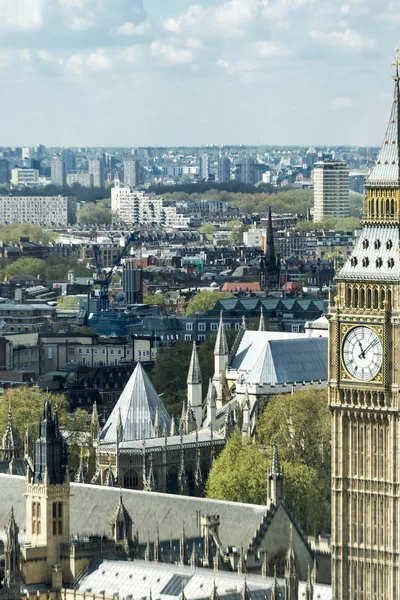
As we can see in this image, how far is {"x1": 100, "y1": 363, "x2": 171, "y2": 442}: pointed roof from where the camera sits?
125m

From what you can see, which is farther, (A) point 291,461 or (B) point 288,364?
(B) point 288,364

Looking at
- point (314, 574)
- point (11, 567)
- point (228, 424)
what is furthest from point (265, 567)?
point (228, 424)

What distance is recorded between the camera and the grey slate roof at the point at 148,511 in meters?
97.5

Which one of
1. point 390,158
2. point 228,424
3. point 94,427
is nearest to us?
point 390,158

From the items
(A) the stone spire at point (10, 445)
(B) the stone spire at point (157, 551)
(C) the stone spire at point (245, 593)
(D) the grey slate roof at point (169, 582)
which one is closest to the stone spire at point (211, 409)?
(A) the stone spire at point (10, 445)

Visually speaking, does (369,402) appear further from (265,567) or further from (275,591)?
(265,567)

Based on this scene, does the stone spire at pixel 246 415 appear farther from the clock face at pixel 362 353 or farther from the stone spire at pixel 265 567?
the clock face at pixel 362 353

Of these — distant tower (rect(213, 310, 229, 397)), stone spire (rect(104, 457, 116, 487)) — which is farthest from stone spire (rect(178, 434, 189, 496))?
distant tower (rect(213, 310, 229, 397))

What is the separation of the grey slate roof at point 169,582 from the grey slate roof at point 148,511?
25.9 ft

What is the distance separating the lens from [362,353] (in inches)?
3140

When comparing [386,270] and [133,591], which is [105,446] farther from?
[386,270]

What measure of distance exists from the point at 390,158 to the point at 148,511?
79.6ft

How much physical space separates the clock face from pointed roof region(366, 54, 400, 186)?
4.47m

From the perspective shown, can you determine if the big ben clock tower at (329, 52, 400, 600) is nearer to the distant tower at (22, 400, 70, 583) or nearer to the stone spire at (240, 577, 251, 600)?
the stone spire at (240, 577, 251, 600)
